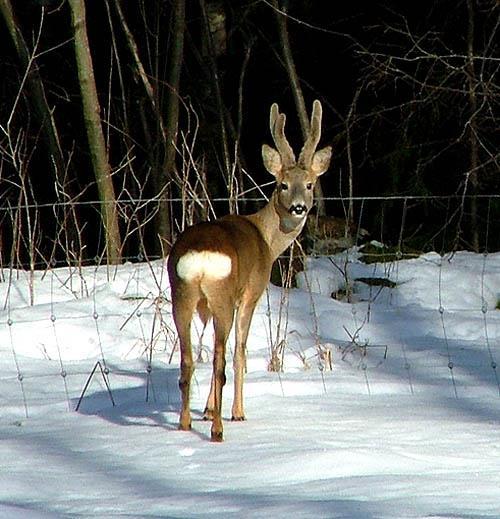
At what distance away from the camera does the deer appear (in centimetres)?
639

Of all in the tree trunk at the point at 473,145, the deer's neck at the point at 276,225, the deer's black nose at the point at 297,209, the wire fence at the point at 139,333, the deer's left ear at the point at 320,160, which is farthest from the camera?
the tree trunk at the point at 473,145

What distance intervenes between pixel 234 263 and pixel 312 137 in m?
1.36

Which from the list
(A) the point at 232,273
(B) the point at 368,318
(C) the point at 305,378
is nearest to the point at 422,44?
(B) the point at 368,318

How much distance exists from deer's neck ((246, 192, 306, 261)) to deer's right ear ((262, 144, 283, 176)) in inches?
6.3

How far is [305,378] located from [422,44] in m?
7.98

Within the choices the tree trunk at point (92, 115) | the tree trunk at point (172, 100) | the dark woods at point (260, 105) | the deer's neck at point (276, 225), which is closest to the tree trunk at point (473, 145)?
the dark woods at point (260, 105)

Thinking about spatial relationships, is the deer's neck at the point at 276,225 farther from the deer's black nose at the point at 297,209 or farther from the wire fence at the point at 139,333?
the wire fence at the point at 139,333

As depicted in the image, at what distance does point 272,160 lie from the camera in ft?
25.2

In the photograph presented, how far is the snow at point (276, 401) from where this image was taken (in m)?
5.25

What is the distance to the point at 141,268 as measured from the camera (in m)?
10.4

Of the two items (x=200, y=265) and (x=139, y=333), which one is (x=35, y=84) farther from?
(x=200, y=265)

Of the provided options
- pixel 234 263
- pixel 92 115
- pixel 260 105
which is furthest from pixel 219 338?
pixel 260 105


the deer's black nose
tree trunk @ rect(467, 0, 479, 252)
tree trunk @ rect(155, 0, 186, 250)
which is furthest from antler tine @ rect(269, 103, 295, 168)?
tree trunk @ rect(467, 0, 479, 252)

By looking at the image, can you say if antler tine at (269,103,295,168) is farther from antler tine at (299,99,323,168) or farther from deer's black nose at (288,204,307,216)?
deer's black nose at (288,204,307,216)
